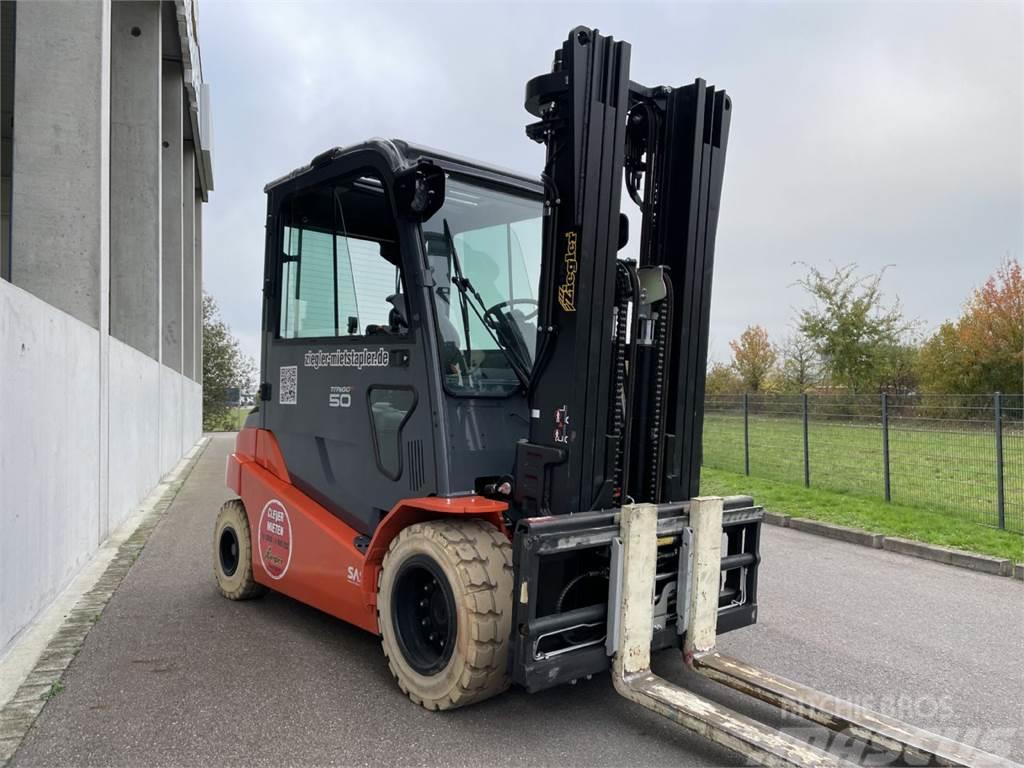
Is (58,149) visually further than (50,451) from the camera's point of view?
Yes

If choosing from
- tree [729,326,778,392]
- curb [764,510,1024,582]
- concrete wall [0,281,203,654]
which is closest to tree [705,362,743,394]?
tree [729,326,778,392]

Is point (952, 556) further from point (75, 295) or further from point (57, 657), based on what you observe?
point (75, 295)

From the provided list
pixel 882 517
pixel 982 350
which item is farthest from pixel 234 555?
pixel 982 350

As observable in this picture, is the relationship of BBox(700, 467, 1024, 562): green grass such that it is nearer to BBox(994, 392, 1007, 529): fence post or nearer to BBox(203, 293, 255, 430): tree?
BBox(994, 392, 1007, 529): fence post

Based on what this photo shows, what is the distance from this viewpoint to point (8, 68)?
1628cm

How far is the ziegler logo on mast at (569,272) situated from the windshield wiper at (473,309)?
1.84 ft

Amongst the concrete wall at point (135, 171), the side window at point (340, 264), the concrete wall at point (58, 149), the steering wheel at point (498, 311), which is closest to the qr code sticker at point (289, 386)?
the side window at point (340, 264)

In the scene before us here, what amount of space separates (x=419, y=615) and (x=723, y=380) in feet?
113

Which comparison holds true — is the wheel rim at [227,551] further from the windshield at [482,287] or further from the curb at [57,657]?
the windshield at [482,287]

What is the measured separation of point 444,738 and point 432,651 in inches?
20.7

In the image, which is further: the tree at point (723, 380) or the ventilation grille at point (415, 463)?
the tree at point (723, 380)

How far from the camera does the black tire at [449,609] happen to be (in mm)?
3680

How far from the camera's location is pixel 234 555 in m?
6.18

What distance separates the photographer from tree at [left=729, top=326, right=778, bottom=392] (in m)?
38.9
